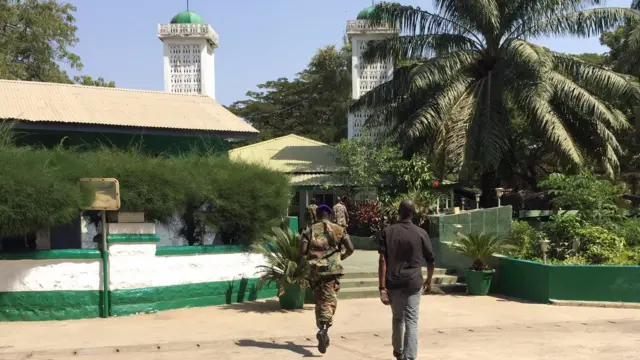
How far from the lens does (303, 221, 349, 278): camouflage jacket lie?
278 inches

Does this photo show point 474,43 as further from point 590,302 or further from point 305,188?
point 590,302

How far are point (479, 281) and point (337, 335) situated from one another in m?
4.27

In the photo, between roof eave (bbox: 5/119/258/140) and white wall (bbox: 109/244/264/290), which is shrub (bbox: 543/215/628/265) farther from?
roof eave (bbox: 5/119/258/140)

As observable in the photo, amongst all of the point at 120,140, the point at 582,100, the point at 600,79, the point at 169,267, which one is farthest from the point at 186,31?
the point at 169,267

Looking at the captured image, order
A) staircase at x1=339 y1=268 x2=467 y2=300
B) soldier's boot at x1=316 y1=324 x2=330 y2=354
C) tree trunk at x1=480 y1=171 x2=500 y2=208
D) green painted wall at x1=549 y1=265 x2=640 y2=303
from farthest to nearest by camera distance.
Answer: tree trunk at x1=480 y1=171 x2=500 y2=208
staircase at x1=339 y1=268 x2=467 y2=300
green painted wall at x1=549 y1=265 x2=640 y2=303
soldier's boot at x1=316 y1=324 x2=330 y2=354

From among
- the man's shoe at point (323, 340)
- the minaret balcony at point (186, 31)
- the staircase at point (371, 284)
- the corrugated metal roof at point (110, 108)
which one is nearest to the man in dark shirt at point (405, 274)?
the man's shoe at point (323, 340)

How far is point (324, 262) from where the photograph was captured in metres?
7.05

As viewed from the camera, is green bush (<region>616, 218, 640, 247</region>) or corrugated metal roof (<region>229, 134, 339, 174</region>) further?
corrugated metal roof (<region>229, 134, 339, 174</region>)

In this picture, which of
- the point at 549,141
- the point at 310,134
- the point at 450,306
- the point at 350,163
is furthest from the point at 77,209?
the point at 310,134

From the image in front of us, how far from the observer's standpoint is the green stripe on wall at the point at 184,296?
356 inches

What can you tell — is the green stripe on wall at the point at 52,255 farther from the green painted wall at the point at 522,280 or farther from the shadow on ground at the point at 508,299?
the green painted wall at the point at 522,280

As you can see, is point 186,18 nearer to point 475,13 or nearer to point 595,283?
point 475,13

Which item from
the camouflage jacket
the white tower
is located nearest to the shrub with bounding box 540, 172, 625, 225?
the camouflage jacket

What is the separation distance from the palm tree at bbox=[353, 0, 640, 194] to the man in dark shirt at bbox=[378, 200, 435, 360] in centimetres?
1260
